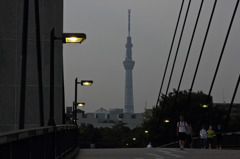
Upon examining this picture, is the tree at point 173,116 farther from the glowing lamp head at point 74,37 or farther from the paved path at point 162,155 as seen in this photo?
the glowing lamp head at point 74,37

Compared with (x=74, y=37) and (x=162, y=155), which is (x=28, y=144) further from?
(x=162, y=155)

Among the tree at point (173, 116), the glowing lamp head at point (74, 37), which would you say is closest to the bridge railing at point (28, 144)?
the glowing lamp head at point (74, 37)

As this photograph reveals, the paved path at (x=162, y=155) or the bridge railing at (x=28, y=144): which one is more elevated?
the bridge railing at (x=28, y=144)

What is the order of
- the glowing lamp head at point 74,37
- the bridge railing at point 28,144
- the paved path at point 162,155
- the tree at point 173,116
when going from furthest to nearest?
the tree at point 173,116 → the paved path at point 162,155 → the glowing lamp head at point 74,37 → the bridge railing at point 28,144

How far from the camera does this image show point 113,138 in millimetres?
192500

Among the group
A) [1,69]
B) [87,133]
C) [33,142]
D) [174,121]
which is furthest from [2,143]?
[87,133]

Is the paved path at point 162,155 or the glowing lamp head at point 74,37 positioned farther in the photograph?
the paved path at point 162,155

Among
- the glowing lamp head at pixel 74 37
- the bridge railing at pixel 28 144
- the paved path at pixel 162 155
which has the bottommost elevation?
the paved path at pixel 162 155

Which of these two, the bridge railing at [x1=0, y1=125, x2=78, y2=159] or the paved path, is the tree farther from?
the bridge railing at [x1=0, y1=125, x2=78, y2=159]

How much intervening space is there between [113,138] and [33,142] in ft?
607

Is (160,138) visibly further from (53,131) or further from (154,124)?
(53,131)

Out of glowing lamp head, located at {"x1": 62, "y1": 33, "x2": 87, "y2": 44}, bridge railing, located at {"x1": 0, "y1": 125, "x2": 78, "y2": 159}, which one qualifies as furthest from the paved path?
bridge railing, located at {"x1": 0, "y1": 125, "x2": 78, "y2": 159}

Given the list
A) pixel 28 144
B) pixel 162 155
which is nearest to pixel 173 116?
pixel 162 155

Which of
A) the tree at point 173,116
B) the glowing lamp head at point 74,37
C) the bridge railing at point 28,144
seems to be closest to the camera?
the bridge railing at point 28,144
